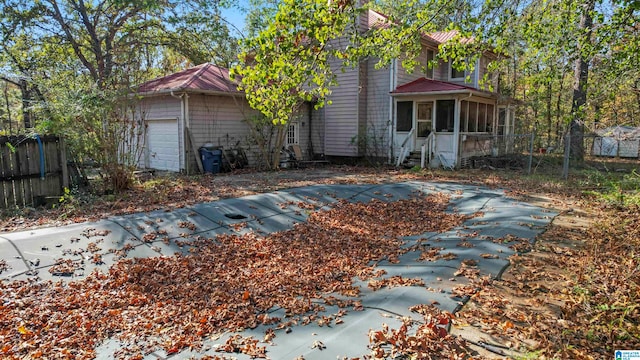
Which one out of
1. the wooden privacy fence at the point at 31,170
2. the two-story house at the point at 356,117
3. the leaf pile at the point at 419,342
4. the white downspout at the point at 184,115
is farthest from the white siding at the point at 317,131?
the leaf pile at the point at 419,342

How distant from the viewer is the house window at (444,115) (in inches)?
590

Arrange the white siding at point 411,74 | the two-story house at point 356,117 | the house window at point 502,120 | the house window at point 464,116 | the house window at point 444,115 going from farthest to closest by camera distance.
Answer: the house window at point 502,120 → the white siding at point 411,74 → the house window at point 464,116 → the house window at point 444,115 → the two-story house at point 356,117

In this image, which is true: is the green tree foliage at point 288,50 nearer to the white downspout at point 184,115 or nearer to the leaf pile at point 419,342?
the leaf pile at point 419,342

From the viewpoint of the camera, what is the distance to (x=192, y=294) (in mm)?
4199

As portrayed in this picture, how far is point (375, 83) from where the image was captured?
1598 cm

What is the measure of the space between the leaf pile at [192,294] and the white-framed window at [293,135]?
10111 millimetres

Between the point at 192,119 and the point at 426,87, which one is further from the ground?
the point at 426,87

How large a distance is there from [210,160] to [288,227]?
23.1 feet

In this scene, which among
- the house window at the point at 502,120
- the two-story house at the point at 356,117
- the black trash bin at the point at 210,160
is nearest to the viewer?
the black trash bin at the point at 210,160

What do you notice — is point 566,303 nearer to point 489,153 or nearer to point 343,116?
point 343,116

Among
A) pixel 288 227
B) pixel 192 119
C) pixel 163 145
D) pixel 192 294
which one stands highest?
pixel 192 119

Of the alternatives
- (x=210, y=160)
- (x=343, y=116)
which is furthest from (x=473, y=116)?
(x=210, y=160)

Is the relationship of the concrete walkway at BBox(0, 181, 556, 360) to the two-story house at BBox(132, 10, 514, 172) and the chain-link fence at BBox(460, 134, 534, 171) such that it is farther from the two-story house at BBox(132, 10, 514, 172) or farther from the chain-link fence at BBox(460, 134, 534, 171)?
the chain-link fence at BBox(460, 134, 534, 171)

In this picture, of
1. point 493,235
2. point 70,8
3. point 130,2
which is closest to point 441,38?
point 130,2
